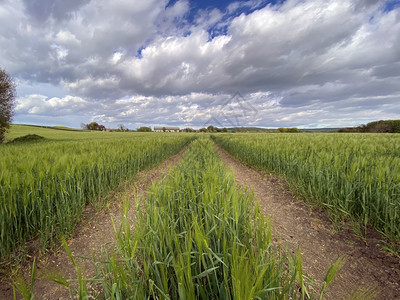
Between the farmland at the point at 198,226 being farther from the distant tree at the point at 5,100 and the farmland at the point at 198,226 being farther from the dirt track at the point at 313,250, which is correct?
the distant tree at the point at 5,100

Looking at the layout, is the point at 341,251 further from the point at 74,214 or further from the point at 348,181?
the point at 74,214

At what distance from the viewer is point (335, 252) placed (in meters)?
2.52

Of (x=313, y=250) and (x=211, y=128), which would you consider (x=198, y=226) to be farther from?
(x=211, y=128)

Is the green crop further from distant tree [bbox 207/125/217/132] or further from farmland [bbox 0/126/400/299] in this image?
distant tree [bbox 207/125/217/132]

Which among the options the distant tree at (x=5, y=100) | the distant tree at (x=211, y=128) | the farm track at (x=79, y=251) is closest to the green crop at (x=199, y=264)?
the farm track at (x=79, y=251)

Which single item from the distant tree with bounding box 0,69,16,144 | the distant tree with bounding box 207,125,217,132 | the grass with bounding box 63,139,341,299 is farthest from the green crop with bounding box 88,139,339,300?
the distant tree with bounding box 207,125,217,132

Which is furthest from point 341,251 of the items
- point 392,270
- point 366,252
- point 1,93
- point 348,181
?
point 1,93

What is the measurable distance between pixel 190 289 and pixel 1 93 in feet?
80.7

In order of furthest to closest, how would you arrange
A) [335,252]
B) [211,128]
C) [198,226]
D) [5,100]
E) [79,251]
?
1. [211,128]
2. [5,100]
3. [79,251]
4. [335,252]
5. [198,226]

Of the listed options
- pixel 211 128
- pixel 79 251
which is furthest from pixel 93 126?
pixel 79 251

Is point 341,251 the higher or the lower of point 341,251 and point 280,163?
the lower

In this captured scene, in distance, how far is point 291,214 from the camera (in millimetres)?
3701

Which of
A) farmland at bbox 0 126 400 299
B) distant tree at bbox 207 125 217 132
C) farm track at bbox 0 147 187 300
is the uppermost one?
distant tree at bbox 207 125 217 132

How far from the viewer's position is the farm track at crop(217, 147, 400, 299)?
6.48ft
